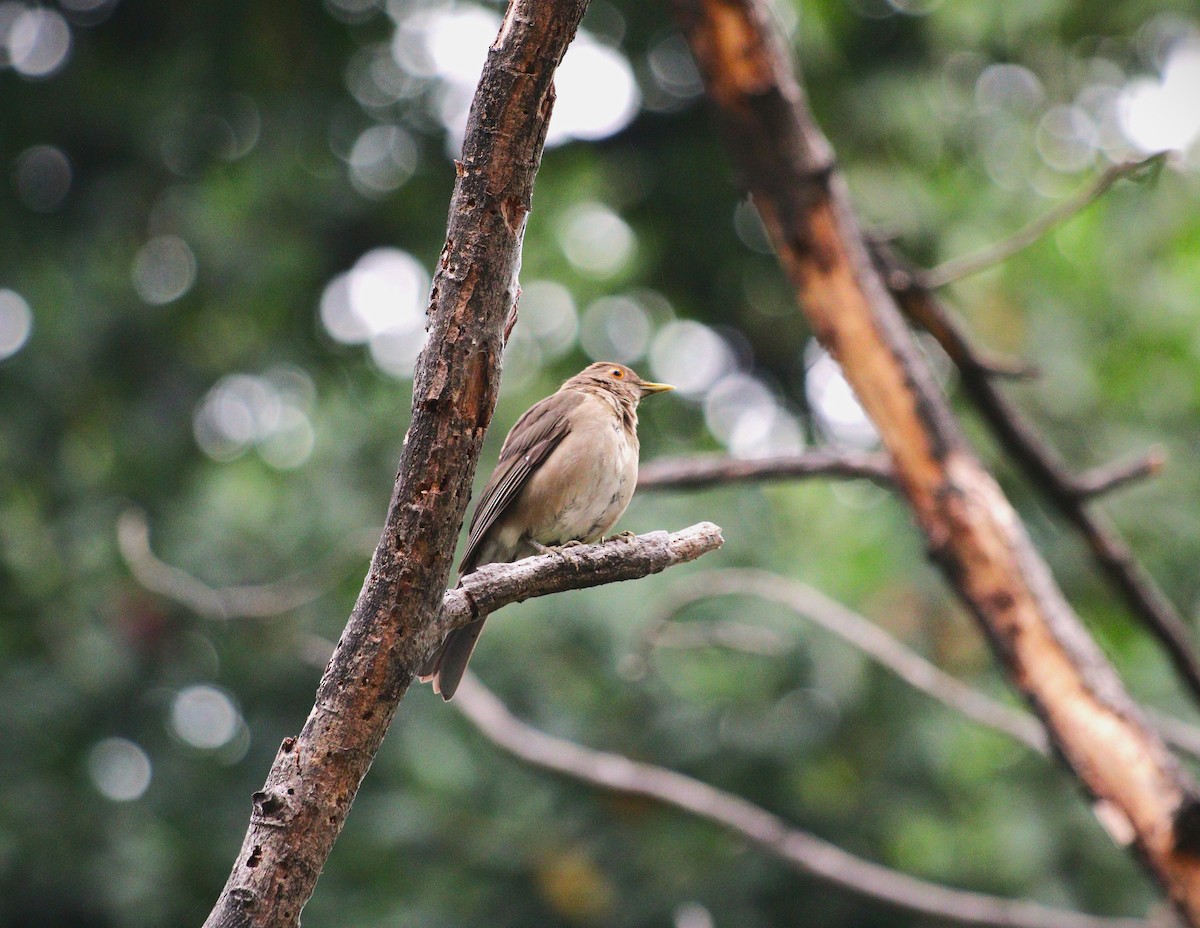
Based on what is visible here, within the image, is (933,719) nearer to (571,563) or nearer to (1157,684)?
(1157,684)

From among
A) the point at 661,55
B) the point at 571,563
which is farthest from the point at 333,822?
the point at 661,55

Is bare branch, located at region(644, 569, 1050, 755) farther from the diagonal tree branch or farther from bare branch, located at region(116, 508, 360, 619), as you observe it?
bare branch, located at region(116, 508, 360, 619)

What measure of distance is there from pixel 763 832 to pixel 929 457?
172cm

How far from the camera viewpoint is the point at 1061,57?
30.7 feet

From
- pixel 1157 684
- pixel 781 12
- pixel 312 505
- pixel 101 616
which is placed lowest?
pixel 1157 684

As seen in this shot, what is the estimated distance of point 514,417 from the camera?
8500 mm

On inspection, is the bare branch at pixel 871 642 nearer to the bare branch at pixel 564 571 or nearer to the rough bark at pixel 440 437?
the bare branch at pixel 564 571

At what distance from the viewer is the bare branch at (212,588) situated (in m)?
5.70

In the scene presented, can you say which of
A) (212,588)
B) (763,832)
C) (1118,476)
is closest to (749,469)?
(1118,476)

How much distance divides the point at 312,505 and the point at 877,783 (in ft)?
13.7

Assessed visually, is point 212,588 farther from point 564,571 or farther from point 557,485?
point 564,571

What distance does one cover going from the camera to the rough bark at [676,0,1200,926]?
4.23m

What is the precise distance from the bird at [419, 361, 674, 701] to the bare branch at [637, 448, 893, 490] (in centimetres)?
27

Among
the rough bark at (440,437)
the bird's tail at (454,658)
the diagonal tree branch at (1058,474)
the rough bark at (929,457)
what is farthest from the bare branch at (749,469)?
the rough bark at (440,437)
